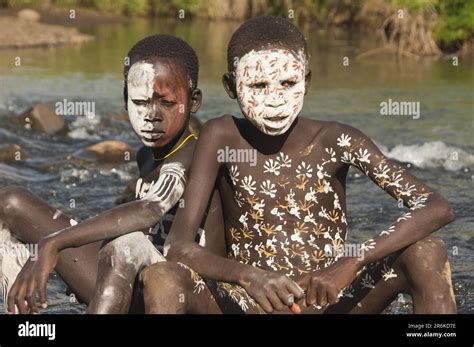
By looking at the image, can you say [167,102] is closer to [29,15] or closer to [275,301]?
[275,301]

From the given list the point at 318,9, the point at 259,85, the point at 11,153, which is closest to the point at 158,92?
the point at 259,85

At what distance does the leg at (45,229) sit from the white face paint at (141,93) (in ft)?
2.05

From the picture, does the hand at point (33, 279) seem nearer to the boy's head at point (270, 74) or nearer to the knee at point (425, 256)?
the boy's head at point (270, 74)

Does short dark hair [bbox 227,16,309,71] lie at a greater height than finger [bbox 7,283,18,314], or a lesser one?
greater

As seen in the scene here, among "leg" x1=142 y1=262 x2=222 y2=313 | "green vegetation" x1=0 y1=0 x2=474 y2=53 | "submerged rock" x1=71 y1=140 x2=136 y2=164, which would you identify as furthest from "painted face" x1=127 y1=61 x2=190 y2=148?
"green vegetation" x1=0 y1=0 x2=474 y2=53

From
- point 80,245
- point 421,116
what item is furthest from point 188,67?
point 421,116

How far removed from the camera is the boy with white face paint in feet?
17.9

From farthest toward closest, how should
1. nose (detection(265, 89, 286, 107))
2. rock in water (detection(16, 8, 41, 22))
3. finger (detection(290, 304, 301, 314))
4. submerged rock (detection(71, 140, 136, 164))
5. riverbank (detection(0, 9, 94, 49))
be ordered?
rock in water (detection(16, 8, 41, 22)) < riverbank (detection(0, 9, 94, 49)) < submerged rock (detection(71, 140, 136, 164)) < nose (detection(265, 89, 286, 107)) < finger (detection(290, 304, 301, 314))

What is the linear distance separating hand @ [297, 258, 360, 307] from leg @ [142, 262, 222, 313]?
0.49 meters

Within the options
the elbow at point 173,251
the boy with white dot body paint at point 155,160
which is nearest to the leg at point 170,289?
the elbow at point 173,251

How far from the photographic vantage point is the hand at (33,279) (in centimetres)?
557

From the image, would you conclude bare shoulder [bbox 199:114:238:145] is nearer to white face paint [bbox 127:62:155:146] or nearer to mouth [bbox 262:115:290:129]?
mouth [bbox 262:115:290:129]

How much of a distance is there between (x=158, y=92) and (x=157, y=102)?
0.17 ft

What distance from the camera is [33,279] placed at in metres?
5.59
